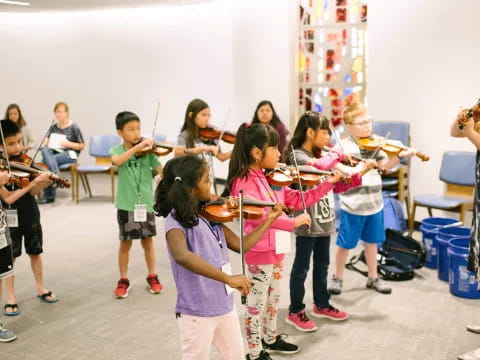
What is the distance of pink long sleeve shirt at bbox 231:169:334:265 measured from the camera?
2.73 meters

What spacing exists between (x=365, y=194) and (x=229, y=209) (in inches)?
70.7

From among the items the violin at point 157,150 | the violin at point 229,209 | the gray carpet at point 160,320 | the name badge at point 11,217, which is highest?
the violin at point 157,150

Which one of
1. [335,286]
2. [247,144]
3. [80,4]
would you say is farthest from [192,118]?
[80,4]

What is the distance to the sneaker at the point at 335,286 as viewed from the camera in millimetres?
4055

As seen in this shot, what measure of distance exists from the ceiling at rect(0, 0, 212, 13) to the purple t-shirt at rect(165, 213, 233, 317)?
6159mm

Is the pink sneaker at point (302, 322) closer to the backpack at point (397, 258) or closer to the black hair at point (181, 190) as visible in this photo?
the backpack at point (397, 258)

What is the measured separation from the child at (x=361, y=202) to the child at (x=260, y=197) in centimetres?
91

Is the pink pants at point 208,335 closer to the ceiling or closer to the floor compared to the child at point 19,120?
closer to the floor

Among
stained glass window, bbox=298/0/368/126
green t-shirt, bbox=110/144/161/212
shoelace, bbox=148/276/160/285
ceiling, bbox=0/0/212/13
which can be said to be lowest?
shoelace, bbox=148/276/160/285

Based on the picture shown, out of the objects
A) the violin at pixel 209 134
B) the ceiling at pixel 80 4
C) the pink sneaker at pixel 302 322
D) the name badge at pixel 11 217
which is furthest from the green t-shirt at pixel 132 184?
the ceiling at pixel 80 4

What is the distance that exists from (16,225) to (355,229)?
2.28 m

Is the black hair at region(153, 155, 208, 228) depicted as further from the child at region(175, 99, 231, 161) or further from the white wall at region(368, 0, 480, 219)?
the white wall at region(368, 0, 480, 219)

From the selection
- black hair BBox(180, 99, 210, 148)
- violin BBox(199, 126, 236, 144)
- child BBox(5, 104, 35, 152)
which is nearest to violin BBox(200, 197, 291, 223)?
black hair BBox(180, 99, 210, 148)

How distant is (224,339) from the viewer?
226 centimetres
